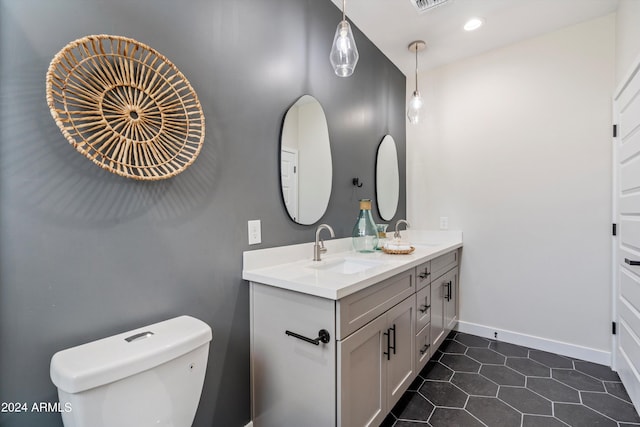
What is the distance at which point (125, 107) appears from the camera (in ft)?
3.41

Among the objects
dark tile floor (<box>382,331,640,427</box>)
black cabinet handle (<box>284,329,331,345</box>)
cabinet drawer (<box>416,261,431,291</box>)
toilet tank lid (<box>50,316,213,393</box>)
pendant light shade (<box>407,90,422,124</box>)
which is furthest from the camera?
pendant light shade (<box>407,90,422,124</box>)

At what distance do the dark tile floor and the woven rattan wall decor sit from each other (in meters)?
1.71

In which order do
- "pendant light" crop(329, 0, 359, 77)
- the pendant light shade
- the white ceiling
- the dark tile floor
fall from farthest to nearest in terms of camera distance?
the pendant light shade → the white ceiling → the dark tile floor → "pendant light" crop(329, 0, 359, 77)

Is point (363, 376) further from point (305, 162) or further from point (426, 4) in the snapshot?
point (426, 4)

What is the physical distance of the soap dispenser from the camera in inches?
80.7

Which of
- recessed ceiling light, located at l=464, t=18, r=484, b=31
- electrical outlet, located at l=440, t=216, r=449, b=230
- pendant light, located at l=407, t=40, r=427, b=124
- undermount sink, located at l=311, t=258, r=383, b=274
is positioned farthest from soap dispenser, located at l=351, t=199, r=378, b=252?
recessed ceiling light, located at l=464, t=18, r=484, b=31

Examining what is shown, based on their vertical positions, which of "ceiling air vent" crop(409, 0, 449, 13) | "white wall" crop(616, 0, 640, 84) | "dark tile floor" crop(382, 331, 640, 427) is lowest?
"dark tile floor" crop(382, 331, 640, 427)

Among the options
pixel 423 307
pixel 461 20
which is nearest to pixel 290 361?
pixel 423 307

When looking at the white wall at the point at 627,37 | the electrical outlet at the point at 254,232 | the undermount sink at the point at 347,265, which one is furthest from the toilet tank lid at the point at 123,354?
the white wall at the point at 627,37

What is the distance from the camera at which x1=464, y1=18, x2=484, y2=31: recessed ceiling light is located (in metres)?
2.18

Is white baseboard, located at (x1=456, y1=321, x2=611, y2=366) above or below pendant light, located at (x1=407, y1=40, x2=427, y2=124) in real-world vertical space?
below

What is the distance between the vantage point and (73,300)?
3.04ft

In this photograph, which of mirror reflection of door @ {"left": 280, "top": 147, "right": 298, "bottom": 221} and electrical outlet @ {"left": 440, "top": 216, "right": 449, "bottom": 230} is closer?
mirror reflection of door @ {"left": 280, "top": 147, "right": 298, "bottom": 221}

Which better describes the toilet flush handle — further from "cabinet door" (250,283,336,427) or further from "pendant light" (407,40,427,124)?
"pendant light" (407,40,427,124)
